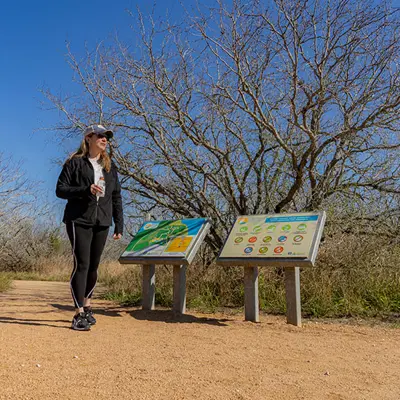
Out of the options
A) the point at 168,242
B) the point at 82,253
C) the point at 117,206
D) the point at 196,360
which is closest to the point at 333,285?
the point at 168,242

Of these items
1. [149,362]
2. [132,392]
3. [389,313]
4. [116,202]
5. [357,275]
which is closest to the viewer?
[132,392]

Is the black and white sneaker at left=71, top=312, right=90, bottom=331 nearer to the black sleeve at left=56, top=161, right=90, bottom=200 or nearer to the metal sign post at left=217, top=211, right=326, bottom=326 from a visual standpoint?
the black sleeve at left=56, top=161, right=90, bottom=200

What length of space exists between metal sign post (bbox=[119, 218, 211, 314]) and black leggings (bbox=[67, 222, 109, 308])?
2.99 feet

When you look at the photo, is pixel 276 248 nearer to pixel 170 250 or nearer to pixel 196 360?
pixel 170 250

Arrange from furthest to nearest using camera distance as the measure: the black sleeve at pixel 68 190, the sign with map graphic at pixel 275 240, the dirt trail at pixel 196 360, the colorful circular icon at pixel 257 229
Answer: the colorful circular icon at pixel 257 229 < the sign with map graphic at pixel 275 240 < the black sleeve at pixel 68 190 < the dirt trail at pixel 196 360

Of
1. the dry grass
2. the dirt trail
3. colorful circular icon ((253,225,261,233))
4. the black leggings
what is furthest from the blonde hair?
the dry grass

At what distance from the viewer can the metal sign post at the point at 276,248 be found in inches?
168

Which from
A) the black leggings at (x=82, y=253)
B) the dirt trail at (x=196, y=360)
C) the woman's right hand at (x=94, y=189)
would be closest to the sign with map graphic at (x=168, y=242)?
the dirt trail at (x=196, y=360)

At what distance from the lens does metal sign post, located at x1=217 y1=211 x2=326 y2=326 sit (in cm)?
426

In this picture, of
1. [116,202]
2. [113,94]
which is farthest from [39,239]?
[116,202]

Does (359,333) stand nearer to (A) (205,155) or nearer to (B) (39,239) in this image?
(A) (205,155)

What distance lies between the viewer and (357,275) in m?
5.36

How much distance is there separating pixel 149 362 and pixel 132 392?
60 centimetres

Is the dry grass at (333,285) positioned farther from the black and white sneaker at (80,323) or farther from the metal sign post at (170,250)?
the black and white sneaker at (80,323)
